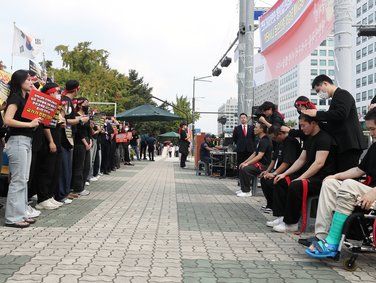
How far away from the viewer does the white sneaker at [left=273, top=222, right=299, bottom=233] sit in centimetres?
596

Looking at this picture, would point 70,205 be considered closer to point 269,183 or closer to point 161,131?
point 269,183

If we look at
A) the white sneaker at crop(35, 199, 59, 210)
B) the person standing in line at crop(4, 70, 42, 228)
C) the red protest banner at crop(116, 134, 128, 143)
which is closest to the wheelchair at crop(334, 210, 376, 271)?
the person standing in line at crop(4, 70, 42, 228)

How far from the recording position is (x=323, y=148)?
5.56 meters

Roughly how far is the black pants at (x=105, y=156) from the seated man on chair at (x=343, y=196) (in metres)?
10.6

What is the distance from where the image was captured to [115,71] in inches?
2152

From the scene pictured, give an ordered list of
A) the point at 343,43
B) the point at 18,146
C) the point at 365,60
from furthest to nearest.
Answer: the point at 365,60 < the point at 343,43 < the point at 18,146

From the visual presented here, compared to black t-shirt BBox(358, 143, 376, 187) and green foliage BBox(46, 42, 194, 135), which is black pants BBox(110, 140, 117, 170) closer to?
black t-shirt BBox(358, 143, 376, 187)

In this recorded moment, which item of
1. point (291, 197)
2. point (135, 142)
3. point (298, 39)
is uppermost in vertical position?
point (298, 39)

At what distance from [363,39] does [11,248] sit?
105m

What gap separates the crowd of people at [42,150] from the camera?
5930 millimetres

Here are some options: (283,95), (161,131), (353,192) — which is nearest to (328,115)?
(353,192)

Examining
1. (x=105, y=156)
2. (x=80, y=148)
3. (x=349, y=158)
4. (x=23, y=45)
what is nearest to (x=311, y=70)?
(x=105, y=156)

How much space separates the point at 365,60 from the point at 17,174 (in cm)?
10262

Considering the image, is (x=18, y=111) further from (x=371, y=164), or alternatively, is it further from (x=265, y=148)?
(x=265, y=148)
